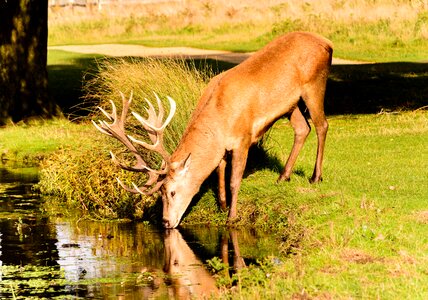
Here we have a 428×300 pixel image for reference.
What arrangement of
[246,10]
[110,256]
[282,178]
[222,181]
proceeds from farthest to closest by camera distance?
1. [246,10]
2. [282,178]
3. [222,181]
4. [110,256]

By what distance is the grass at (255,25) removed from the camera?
33.9 meters

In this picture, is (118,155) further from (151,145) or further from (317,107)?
(317,107)

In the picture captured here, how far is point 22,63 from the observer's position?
21.3m

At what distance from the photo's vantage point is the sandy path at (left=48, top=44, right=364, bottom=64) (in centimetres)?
3194

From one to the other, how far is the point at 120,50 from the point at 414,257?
2885cm

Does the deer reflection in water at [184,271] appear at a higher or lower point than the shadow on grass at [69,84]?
higher

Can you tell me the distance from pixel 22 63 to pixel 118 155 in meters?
7.99

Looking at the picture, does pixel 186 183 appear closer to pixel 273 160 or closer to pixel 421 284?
pixel 273 160

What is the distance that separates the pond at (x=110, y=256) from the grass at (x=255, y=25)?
749 inches

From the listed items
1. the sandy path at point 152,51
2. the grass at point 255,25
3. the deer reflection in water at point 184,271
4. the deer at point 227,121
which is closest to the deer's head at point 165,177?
the deer at point 227,121

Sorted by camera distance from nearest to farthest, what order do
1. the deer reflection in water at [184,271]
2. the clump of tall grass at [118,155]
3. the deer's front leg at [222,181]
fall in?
the deer reflection in water at [184,271], the deer's front leg at [222,181], the clump of tall grass at [118,155]

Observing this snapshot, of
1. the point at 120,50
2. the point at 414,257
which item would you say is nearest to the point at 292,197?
the point at 414,257

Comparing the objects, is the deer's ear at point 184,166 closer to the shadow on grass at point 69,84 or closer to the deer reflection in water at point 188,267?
the deer reflection in water at point 188,267

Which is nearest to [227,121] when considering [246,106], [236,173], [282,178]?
[246,106]
